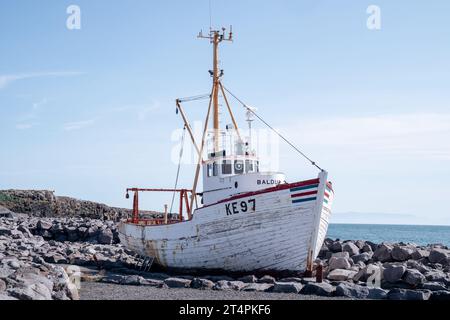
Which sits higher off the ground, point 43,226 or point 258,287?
point 258,287

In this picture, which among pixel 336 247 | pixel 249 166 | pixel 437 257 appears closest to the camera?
pixel 249 166

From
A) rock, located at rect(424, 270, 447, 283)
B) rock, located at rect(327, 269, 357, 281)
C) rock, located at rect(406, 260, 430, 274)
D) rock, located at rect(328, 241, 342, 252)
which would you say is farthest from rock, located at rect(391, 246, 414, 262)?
rock, located at rect(327, 269, 357, 281)

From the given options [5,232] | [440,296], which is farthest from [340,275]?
[5,232]

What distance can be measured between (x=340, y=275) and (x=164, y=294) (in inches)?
280

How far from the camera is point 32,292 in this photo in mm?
11930

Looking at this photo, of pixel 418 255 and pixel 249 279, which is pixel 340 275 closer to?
pixel 249 279

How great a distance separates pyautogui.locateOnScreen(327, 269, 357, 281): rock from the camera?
19.7m

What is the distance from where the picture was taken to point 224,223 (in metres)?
19.6

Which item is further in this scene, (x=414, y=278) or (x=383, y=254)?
(x=383, y=254)

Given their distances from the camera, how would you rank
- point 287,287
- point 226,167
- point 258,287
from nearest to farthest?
point 287,287 → point 258,287 → point 226,167

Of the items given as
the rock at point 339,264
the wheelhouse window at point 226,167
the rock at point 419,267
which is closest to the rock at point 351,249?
the rock at point 419,267

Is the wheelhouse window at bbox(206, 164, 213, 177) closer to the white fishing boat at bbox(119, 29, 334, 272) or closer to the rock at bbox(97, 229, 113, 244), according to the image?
the white fishing boat at bbox(119, 29, 334, 272)
